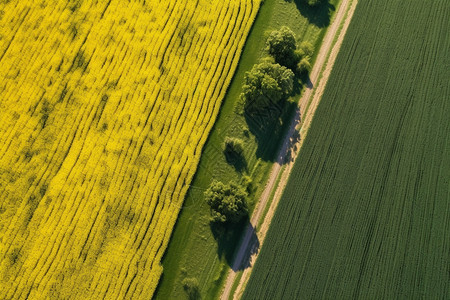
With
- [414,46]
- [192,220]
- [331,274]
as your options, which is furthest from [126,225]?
[414,46]

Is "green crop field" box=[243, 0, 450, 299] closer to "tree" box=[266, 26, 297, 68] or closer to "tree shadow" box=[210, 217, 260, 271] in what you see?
"tree shadow" box=[210, 217, 260, 271]

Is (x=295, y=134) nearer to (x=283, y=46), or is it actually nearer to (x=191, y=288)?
(x=283, y=46)

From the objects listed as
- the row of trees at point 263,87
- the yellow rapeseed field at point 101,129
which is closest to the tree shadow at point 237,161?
the row of trees at point 263,87

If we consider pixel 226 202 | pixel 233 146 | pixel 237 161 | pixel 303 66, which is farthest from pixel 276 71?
pixel 226 202

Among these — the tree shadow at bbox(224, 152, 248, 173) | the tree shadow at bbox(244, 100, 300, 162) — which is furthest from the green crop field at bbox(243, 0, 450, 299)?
the tree shadow at bbox(224, 152, 248, 173)

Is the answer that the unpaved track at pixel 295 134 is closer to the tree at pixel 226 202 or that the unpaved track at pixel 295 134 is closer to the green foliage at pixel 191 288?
the tree at pixel 226 202
